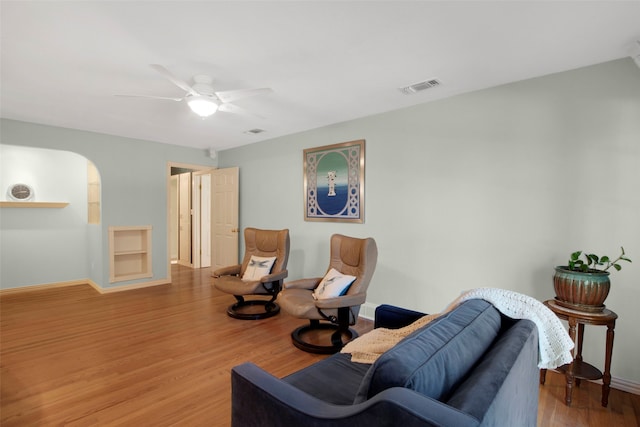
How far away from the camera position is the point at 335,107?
134 inches

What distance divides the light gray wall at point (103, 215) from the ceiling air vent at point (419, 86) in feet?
13.6

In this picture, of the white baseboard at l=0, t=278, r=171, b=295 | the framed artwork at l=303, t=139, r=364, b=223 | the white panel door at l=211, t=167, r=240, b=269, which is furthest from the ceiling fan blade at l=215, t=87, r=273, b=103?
the white baseboard at l=0, t=278, r=171, b=295

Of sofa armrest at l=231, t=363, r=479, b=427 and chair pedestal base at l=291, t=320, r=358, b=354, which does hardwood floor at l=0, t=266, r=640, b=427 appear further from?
sofa armrest at l=231, t=363, r=479, b=427

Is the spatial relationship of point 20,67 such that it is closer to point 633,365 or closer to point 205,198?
point 205,198

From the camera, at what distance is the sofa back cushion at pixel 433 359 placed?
0.93 meters

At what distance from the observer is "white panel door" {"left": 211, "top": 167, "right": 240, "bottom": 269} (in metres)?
5.44

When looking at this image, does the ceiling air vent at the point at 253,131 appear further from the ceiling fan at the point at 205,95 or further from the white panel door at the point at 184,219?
the white panel door at the point at 184,219

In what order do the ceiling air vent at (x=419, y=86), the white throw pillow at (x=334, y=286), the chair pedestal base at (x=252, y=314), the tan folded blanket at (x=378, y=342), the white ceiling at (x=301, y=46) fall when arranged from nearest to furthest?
the tan folded blanket at (x=378, y=342)
the white ceiling at (x=301, y=46)
the ceiling air vent at (x=419, y=86)
the white throw pillow at (x=334, y=286)
the chair pedestal base at (x=252, y=314)

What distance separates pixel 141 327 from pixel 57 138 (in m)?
2.94

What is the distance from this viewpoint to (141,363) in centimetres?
257

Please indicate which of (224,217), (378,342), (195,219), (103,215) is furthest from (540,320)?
(195,219)

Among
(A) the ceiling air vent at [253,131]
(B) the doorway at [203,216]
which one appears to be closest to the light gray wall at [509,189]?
(A) the ceiling air vent at [253,131]

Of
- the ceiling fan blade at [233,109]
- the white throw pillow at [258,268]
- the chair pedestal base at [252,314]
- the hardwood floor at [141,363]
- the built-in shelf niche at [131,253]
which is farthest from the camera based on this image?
the built-in shelf niche at [131,253]

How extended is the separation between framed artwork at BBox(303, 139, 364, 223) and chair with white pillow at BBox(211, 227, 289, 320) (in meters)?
0.63
